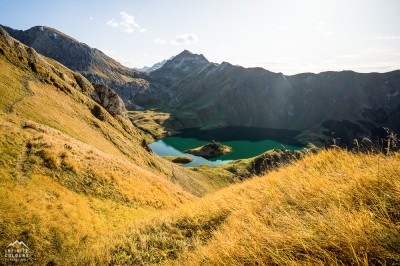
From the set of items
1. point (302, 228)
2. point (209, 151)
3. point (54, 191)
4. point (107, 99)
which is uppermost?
point (107, 99)

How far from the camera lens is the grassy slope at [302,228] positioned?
3244mm

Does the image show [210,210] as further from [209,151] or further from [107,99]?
[209,151]

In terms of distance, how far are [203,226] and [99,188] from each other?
16.7m

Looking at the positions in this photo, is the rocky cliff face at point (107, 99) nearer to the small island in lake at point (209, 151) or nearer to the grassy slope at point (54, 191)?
the grassy slope at point (54, 191)

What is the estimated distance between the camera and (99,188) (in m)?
22.0

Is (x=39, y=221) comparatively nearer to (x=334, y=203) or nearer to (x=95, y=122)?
(x=334, y=203)
